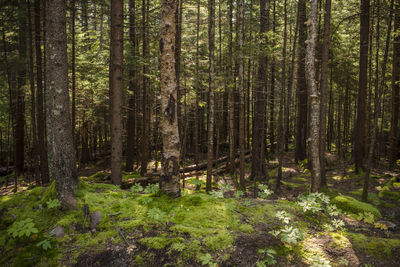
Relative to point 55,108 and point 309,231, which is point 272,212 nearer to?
point 309,231

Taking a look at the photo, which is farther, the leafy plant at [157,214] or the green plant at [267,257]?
the leafy plant at [157,214]

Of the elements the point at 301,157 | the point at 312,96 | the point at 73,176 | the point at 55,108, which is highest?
the point at 312,96

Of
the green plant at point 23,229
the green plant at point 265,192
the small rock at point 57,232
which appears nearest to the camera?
the green plant at point 23,229

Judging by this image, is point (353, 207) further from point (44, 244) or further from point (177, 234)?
point (44, 244)

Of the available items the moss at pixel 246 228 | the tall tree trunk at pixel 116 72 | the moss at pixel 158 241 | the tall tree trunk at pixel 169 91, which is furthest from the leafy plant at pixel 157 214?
the tall tree trunk at pixel 116 72

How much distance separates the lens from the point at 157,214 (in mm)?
4953

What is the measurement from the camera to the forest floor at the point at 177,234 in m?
4.02

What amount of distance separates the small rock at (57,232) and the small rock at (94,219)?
1.76 ft

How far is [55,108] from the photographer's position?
5.18 meters

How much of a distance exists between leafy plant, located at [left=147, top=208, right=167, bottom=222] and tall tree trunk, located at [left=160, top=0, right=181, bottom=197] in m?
0.82

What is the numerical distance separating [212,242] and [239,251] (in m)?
0.51

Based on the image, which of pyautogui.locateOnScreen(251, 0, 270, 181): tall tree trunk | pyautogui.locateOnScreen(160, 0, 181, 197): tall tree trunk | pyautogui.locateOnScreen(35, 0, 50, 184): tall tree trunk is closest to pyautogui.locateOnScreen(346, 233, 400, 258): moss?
pyautogui.locateOnScreen(160, 0, 181, 197): tall tree trunk

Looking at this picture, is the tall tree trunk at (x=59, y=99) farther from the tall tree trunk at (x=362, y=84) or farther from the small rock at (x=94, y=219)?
the tall tree trunk at (x=362, y=84)

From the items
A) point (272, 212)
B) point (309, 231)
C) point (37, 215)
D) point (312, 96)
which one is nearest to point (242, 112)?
point (312, 96)
